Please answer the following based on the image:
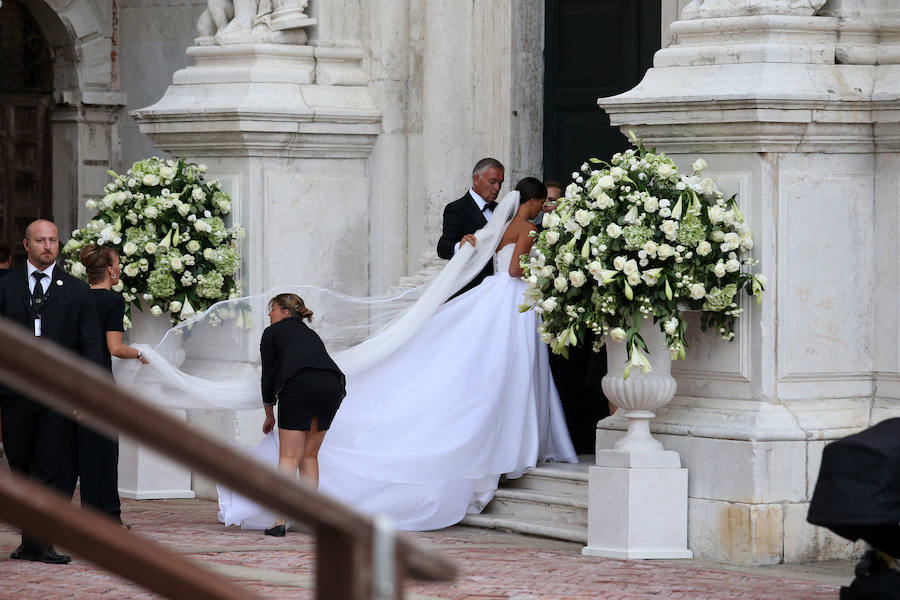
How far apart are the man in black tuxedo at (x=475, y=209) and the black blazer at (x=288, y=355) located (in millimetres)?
1491

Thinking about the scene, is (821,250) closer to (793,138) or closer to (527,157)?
(793,138)

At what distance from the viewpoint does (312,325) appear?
1020 centimetres

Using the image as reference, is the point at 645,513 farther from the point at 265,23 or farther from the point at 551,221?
the point at 265,23

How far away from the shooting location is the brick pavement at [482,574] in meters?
7.20

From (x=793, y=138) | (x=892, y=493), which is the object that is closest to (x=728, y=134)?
(x=793, y=138)

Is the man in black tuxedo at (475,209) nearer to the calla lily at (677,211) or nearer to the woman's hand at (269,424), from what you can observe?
the woman's hand at (269,424)

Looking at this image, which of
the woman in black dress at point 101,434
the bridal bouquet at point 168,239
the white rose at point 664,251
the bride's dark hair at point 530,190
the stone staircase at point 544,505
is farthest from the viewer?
the bridal bouquet at point 168,239

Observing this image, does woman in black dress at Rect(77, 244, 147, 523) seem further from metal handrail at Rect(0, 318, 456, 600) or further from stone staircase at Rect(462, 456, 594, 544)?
metal handrail at Rect(0, 318, 456, 600)

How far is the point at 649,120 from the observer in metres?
8.47

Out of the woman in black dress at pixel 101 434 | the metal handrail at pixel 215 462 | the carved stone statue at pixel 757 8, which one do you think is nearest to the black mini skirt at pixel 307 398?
the woman in black dress at pixel 101 434

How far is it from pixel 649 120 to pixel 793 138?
28.4 inches

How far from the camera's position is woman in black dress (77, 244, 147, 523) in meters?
8.33

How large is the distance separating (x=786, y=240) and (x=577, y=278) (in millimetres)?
1036

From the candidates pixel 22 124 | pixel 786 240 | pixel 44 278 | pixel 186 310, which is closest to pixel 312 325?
pixel 186 310
